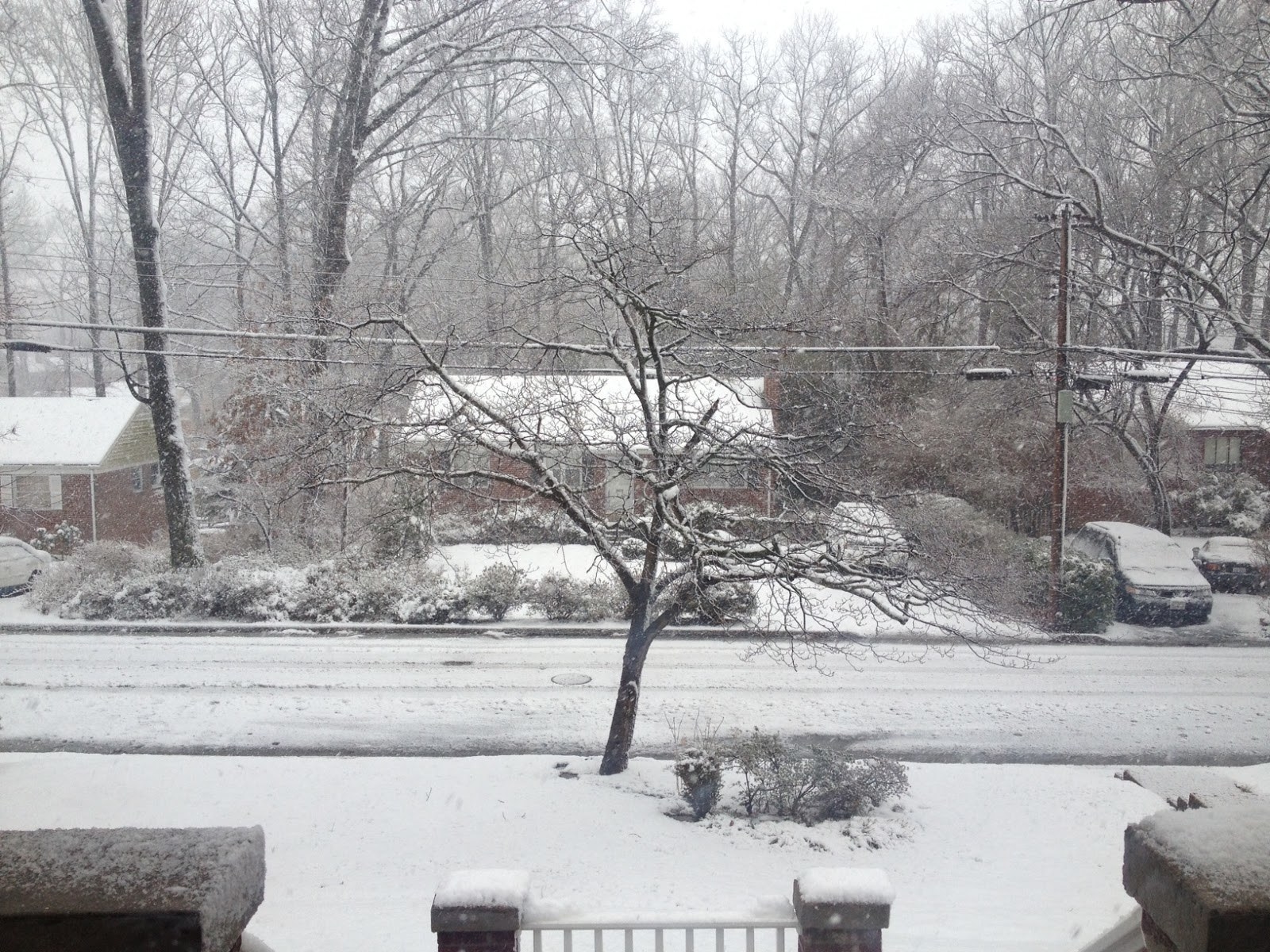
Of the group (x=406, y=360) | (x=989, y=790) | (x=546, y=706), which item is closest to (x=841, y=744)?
(x=989, y=790)

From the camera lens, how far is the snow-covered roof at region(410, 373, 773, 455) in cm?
635

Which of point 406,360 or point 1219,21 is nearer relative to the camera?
point 1219,21

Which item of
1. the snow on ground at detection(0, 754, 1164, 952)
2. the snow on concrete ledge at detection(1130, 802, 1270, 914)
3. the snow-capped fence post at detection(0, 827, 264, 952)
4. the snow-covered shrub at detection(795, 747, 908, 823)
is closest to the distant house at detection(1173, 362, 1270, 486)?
the snow on ground at detection(0, 754, 1164, 952)

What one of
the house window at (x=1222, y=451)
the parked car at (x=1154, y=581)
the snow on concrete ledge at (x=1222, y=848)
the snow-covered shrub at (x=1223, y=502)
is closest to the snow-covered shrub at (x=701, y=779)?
the snow on concrete ledge at (x=1222, y=848)

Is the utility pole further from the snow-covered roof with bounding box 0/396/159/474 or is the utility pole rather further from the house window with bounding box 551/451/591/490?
the snow-covered roof with bounding box 0/396/159/474

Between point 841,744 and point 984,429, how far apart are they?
25.0 feet

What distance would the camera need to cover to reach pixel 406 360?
8688 millimetres

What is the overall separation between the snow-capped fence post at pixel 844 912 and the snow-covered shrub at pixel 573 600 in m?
9.10

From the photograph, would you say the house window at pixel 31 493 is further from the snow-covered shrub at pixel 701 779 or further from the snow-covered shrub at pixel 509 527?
the snow-covered shrub at pixel 701 779

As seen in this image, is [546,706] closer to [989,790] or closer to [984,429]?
[989,790]

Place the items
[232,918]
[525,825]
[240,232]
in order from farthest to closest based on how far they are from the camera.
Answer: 1. [240,232]
2. [525,825]
3. [232,918]

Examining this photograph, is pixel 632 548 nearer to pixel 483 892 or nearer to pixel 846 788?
pixel 846 788

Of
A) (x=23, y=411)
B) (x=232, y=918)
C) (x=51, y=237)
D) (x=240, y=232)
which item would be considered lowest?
(x=232, y=918)

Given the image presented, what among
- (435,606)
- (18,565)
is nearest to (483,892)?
(435,606)
